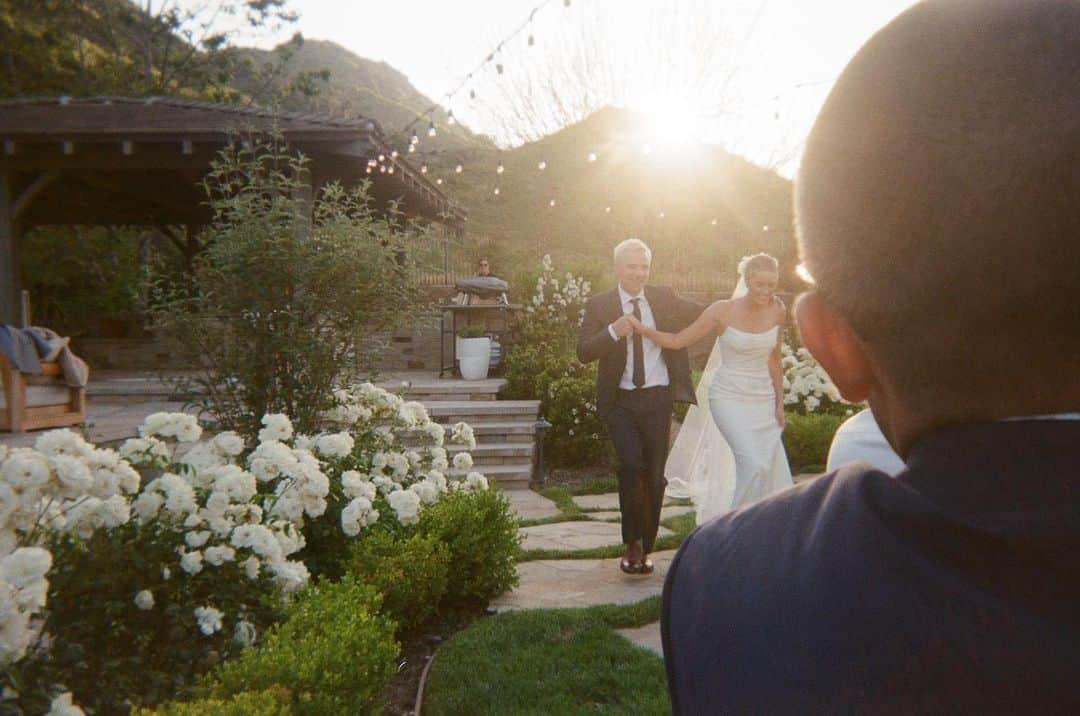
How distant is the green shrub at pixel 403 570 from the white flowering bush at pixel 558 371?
5084 millimetres

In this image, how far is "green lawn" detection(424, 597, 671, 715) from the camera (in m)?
3.64

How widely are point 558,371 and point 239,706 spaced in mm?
9501

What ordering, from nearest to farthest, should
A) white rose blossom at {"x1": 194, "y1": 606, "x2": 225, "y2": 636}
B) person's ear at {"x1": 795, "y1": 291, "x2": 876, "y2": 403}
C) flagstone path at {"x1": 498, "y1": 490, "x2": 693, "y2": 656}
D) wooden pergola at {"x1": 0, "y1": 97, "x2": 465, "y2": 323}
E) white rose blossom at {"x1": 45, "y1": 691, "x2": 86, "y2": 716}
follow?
person's ear at {"x1": 795, "y1": 291, "x2": 876, "y2": 403}, white rose blossom at {"x1": 45, "y1": 691, "x2": 86, "y2": 716}, white rose blossom at {"x1": 194, "y1": 606, "x2": 225, "y2": 636}, flagstone path at {"x1": 498, "y1": 490, "x2": 693, "y2": 656}, wooden pergola at {"x1": 0, "y1": 97, "x2": 465, "y2": 323}

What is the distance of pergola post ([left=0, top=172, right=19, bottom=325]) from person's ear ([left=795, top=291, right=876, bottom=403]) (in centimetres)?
1324

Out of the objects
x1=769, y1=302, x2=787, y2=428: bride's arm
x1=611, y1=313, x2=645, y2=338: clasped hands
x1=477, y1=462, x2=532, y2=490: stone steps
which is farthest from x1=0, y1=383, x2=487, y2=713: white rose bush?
x1=477, y1=462, x2=532, y2=490: stone steps

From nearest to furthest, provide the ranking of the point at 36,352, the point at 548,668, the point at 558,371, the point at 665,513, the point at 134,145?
the point at 548,668
the point at 665,513
the point at 36,352
the point at 134,145
the point at 558,371

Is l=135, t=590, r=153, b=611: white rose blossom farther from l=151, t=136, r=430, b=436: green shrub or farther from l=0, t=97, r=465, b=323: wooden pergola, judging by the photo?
l=0, t=97, r=465, b=323: wooden pergola

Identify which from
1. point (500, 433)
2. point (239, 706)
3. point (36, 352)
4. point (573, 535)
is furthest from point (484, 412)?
point (239, 706)

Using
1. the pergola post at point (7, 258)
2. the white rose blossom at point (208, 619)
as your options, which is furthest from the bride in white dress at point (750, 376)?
the pergola post at point (7, 258)

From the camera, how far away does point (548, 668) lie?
4.01m

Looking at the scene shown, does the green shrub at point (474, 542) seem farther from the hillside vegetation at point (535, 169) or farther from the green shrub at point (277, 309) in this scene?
the hillside vegetation at point (535, 169)


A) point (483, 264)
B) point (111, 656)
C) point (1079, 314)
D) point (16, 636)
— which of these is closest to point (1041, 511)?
point (1079, 314)

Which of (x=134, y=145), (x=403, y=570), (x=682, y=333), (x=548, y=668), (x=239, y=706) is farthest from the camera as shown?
(x=134, y=145)

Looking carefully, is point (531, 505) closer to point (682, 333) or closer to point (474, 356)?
point (682, 333)
